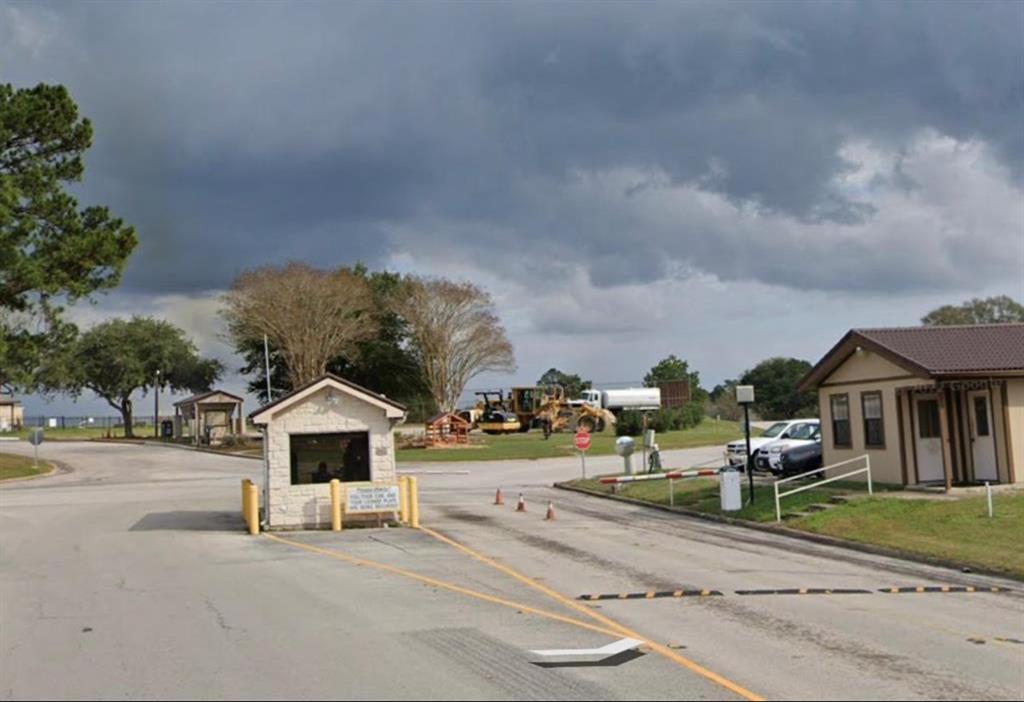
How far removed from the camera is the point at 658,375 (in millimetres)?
108500

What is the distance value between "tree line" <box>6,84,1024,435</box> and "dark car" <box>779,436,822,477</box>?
2511cm

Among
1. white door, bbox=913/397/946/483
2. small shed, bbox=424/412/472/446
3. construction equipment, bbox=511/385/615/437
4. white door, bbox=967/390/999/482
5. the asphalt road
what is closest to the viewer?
the asphalt road

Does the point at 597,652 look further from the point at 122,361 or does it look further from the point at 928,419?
the point at 122,361

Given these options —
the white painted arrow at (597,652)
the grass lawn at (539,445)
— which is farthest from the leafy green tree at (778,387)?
the white painted arrow at (597,652)

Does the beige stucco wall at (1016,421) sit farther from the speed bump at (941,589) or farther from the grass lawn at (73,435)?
the grass lawn at (73,435)

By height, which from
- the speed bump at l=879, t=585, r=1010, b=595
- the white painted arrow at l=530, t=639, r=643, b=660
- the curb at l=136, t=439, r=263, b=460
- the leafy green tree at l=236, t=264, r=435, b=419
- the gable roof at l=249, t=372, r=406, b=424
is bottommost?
the speed bump at l=879, t=585, r=1010, b=595

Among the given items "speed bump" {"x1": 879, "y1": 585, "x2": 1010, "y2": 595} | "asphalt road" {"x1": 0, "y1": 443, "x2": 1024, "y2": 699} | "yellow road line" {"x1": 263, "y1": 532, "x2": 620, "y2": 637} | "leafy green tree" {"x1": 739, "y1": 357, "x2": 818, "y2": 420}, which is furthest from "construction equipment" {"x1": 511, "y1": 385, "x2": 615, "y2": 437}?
"speed bump" {"x1": 879, "y1": 585, "x2": 1010, "y2": 595}

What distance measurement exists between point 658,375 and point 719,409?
936 centimetres

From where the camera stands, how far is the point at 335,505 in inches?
922

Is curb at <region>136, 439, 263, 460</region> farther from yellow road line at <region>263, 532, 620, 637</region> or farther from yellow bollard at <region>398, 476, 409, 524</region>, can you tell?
yellow road line at <region>263, 532, 620, 637</region>

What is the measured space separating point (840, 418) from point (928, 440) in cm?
324

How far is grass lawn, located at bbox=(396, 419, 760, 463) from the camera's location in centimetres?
5225

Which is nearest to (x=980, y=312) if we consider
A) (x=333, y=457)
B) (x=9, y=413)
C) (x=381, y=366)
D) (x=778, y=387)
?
(x=778, y=387)

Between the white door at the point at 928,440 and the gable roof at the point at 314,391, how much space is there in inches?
515
